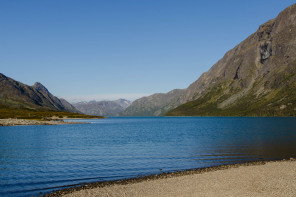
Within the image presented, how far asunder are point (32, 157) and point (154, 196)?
108ft

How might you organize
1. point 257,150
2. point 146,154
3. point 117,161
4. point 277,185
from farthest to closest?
point 257,150 → point 146,154 → point 117,161 → point 277,185

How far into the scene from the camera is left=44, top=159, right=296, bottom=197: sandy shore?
25547 millimetres

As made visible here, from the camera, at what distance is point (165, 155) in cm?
5072

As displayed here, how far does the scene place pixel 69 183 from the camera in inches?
1217

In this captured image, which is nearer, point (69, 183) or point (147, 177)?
point (69, 183)

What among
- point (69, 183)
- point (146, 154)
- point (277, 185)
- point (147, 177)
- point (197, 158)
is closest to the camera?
point (277, 185)

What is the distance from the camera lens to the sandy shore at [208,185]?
25.5 m

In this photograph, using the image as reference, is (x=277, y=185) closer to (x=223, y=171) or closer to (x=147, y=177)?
(x=223, y=171)

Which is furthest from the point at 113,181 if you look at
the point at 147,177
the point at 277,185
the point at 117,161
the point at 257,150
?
the point at 257,150

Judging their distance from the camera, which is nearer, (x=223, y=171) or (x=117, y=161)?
(x=223, y=171)

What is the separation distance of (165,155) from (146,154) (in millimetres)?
3995

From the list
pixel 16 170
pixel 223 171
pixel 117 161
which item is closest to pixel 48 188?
pixel 16 170

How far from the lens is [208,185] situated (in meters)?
28.2

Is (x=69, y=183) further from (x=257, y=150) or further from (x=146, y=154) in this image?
(x=257, y=150)
